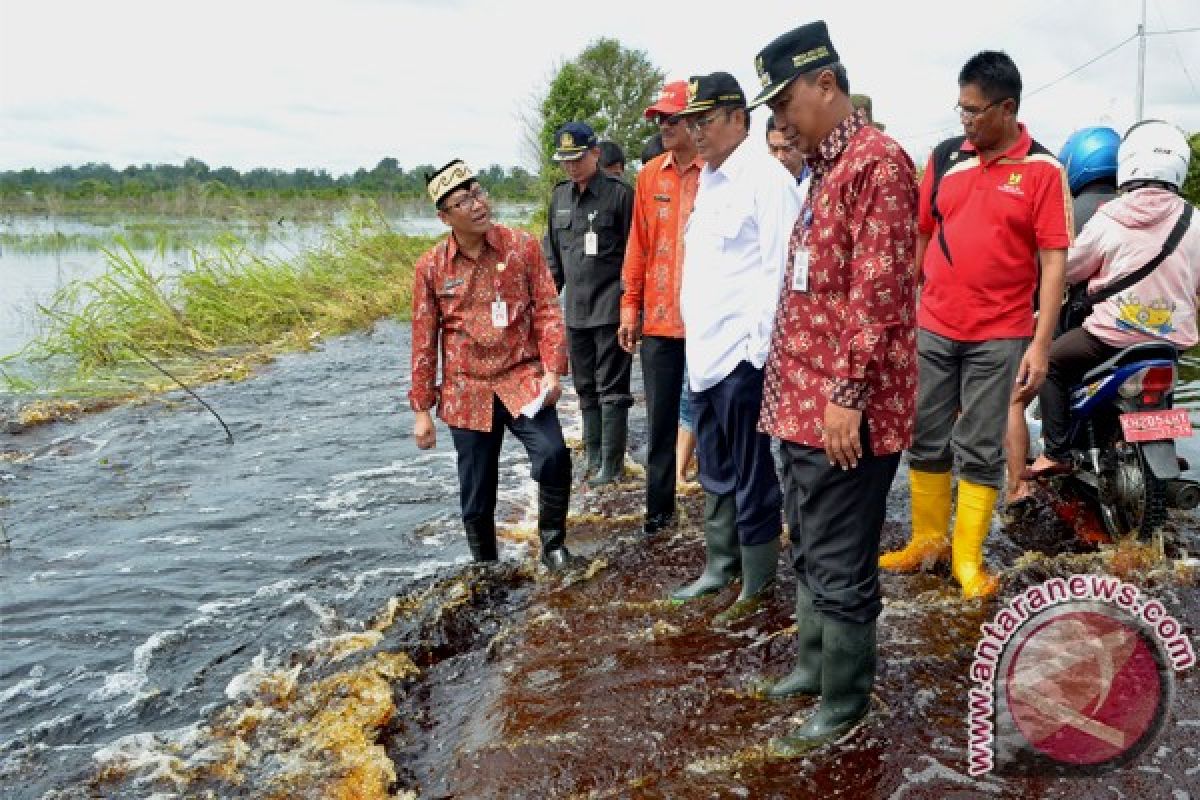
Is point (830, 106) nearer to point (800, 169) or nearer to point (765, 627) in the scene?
point (800, 169)

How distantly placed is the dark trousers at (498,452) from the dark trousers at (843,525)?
181cm

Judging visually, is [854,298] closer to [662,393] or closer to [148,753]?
[662,393]

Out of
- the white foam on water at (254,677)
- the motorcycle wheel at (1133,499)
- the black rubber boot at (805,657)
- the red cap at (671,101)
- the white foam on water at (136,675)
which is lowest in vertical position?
the white foam on water at (136,675)

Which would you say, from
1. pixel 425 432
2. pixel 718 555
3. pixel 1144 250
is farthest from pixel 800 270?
pixel 1144 250

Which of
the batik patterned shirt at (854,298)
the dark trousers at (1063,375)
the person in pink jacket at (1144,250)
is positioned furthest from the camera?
the dark trousers at (1063,375)

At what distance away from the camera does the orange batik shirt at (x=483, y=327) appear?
4.13 metres

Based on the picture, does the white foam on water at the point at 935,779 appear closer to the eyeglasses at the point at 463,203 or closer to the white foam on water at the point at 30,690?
the eyeglasses at the point at 463,203

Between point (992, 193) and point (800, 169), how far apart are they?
83cm

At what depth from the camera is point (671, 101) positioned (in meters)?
4.18

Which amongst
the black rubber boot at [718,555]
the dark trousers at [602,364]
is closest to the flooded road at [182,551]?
Answer: the dark trousers at [602,364]

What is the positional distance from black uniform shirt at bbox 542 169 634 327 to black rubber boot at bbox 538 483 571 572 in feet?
5.44

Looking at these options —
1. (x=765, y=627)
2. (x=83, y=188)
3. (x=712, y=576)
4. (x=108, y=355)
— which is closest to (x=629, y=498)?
(x=712, y=576)

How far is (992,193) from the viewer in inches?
138

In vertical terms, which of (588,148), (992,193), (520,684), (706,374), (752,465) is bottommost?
(520,684)
